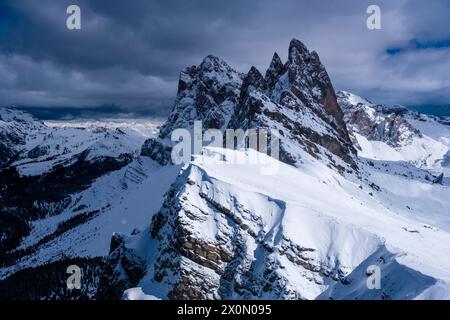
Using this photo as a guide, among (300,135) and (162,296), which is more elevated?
(300,135)

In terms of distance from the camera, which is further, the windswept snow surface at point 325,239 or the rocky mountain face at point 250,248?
the rocky mountain face at point 250,248

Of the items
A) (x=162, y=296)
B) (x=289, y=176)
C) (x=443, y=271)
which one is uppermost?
(x=289, y=176)

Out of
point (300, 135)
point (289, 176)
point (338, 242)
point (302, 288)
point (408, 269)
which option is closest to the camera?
point (408, 269)

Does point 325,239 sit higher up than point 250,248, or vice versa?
point 325,239

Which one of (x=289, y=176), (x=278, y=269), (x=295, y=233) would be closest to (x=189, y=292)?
(x=278, y=269)

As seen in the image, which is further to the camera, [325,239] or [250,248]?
[325,239]

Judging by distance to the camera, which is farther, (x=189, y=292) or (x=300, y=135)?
(x=300, y=135)

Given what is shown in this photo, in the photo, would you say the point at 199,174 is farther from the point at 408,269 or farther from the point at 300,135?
the point at 300,135

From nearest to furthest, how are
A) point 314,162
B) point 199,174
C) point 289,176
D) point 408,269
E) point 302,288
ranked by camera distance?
1. point 408,269
2. point 302,288
3. point 199,174
4. point 289,176
5. point 314,162

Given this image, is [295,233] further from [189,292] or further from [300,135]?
[300,135]

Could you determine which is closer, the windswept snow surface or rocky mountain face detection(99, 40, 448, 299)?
the windswept snow surface
